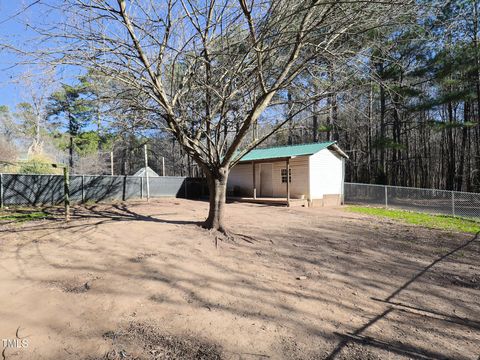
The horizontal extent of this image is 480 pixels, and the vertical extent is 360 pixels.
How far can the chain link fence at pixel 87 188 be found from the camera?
12.8 meters

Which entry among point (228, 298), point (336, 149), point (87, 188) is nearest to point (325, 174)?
point (336, 149)

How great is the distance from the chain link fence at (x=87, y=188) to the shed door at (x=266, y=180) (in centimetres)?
509

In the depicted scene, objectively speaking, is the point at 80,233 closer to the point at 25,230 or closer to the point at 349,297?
the point at 25,230

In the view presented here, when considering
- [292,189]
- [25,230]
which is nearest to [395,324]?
[25,230]

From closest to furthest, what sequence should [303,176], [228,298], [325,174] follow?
[228,298]
[303,176]
[325,174]

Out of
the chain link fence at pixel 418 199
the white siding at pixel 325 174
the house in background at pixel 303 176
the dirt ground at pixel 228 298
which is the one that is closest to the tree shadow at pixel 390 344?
the dirt ground at pixel 228 298

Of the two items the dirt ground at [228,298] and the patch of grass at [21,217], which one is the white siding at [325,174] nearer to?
the dirt ground at [228,298]

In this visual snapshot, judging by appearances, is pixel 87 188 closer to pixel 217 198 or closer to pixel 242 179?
Result: pixel 242 179

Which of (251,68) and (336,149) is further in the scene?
(336,149)

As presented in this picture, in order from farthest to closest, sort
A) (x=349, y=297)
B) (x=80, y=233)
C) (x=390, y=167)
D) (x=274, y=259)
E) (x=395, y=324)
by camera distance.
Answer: (x=390, y=167)
(x=80, y=233)
(x=274, y=259)
(x=349, y=297)
(x=395, y=324)

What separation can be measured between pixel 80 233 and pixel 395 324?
641cm

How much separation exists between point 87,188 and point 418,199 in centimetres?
1779

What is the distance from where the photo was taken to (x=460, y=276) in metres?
A: 4.91

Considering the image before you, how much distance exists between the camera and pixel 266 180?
19188 mm
